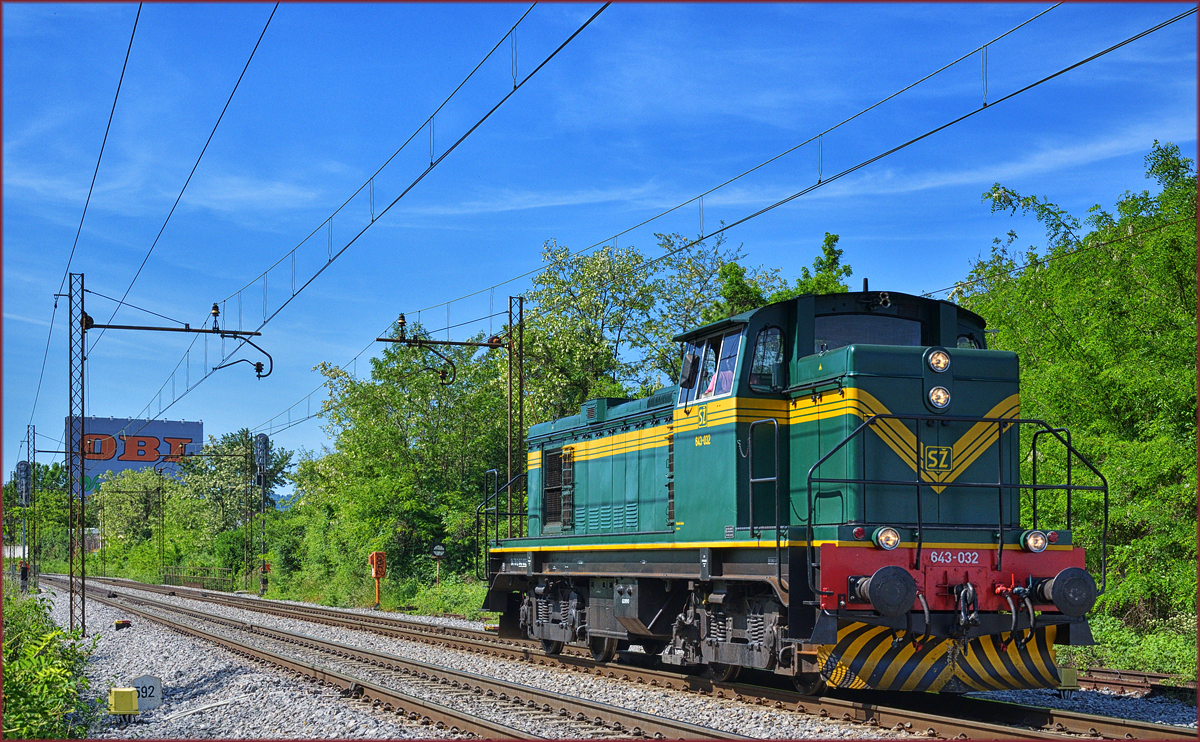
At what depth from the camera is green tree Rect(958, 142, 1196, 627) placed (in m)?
14.4

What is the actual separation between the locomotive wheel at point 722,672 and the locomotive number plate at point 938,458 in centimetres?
342

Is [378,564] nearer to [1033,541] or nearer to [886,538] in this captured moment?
[886,538]

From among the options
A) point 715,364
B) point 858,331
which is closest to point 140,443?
point 715,364

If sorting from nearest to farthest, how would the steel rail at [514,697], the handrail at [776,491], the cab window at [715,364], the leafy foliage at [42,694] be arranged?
1. the steel rail at [514,697]
2. the handrail at [776,491]
3. the leafy foliage at [42,694]
4. the cab window at [715,364]

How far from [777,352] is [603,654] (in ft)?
18.6

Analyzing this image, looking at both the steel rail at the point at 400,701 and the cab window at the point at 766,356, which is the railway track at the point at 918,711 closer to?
the steel rail at the point at 400,701

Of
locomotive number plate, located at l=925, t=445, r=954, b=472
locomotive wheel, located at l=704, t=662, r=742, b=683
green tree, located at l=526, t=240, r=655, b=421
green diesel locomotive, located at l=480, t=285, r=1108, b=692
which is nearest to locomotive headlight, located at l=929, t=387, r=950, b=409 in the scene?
green diesel locomotive, located at l=480, t=285, r=1108, b=692

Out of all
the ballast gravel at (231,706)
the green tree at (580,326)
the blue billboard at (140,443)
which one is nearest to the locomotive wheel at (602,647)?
the ballast gravel at (231,706)

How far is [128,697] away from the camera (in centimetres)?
1042

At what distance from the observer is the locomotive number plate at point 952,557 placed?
30.2 ft

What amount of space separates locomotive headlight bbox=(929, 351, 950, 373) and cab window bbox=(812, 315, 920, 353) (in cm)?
58

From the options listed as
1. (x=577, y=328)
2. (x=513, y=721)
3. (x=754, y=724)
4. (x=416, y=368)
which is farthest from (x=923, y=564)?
(x=416, y=368)

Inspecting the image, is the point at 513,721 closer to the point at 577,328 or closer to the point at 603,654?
the point at 603,654

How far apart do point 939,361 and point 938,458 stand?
93 cm
